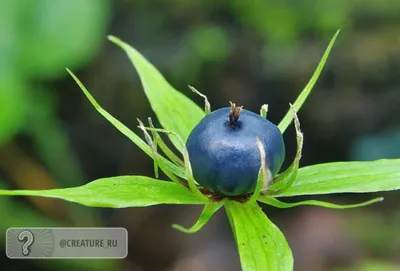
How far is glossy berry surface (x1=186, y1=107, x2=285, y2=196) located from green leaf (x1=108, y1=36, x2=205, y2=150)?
0.81ft

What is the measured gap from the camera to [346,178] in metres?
1.43

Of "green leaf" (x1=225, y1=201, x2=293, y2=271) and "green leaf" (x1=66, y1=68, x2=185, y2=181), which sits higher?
"green leaf" (x1=66, y1=68, x2=185, y2=181)

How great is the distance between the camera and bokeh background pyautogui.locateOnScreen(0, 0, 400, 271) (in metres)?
3.30

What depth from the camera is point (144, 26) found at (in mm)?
3924

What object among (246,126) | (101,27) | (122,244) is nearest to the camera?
(246,126)

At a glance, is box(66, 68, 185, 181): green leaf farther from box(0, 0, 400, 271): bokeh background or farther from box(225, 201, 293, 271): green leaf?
box(0, 0, 400, 271): bokeh background

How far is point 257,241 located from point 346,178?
0.71ft

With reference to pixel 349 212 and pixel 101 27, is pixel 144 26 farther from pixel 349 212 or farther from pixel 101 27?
pixel 349 212

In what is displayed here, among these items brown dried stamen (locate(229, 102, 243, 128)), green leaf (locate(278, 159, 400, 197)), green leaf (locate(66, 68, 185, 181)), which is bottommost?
green leaf (locate(66, 68, 185, 181))

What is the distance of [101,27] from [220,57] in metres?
0.64

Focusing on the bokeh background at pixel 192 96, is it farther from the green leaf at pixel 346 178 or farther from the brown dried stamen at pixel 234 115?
the brown dried stamen at pixel 234 115

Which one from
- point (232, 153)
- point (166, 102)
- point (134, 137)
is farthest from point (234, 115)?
point (166, 102)

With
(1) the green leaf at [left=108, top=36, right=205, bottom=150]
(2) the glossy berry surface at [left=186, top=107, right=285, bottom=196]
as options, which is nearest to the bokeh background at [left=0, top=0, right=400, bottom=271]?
(1) the green leaf at [left=108, top=36, right=205, bottom=150]

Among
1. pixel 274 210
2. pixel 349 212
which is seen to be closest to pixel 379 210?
pixel 349 212
